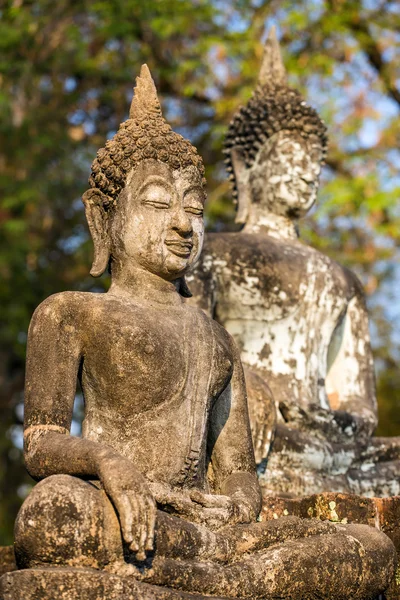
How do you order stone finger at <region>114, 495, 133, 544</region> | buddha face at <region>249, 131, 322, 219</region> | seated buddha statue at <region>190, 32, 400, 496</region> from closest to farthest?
stone finger at <region>114, 495, 133, 544</region> → seated buddha statue at <region>190, 32, 400, 496</region> → buddha face at <region>249, 131, 322, 219</region>

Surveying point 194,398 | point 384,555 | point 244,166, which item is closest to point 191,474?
point 194,398

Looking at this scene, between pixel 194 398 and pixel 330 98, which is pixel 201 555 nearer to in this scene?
pixel 194 398

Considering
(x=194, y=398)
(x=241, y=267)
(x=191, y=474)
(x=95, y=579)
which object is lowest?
(x=95, y=579)

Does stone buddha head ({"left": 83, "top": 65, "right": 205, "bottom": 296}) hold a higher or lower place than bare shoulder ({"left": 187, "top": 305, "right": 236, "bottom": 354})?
higher

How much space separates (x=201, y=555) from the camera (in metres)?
6.15

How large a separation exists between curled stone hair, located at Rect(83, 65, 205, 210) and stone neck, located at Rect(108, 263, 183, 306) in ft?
1.38

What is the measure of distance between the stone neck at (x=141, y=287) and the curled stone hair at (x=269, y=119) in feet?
10.4

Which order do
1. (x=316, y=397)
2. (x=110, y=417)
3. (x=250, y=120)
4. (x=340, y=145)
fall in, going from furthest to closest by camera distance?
(x=340, y=145) < (x=250, y=120) < (x=316, y=397) < (x=110, y=417)

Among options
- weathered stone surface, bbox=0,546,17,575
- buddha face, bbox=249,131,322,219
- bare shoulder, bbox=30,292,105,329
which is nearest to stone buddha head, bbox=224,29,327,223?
buddha face, bbox=249,131,322,219

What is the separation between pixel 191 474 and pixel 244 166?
4020mm

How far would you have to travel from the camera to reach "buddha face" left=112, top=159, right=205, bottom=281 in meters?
6.96

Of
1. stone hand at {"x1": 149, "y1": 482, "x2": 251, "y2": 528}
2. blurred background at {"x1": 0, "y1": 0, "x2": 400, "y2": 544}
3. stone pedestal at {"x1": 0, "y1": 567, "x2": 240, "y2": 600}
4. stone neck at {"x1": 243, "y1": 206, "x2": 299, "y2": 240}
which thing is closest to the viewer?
stone pedestal at {"x1": 0, "y1": 567, "x2": 240, "y2": 600}

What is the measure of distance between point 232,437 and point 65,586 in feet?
5.83

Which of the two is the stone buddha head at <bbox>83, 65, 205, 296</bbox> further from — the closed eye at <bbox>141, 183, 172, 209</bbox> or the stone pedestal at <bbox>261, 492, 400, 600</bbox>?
the stone pedestal at <bbox>261, 492, 400, 600</bbox>
